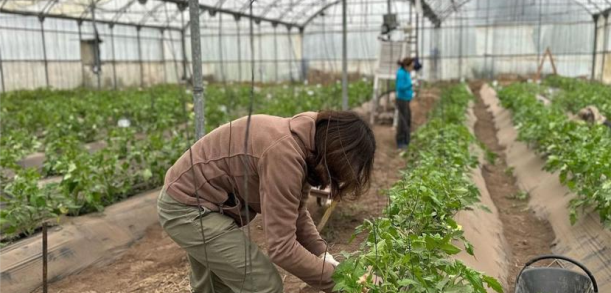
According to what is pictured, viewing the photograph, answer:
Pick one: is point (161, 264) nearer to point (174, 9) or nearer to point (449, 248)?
point (449, 248)

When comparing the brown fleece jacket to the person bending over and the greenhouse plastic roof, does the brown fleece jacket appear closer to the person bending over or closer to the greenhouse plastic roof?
the person bending over

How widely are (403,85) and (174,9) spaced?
49.7 feet

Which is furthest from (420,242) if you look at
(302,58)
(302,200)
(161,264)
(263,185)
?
(302,58)

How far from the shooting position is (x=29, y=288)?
347cm

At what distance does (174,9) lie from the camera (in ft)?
69.8

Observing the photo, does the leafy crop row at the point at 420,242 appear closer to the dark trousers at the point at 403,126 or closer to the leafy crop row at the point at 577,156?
the leafy crop row at the point at 577,156

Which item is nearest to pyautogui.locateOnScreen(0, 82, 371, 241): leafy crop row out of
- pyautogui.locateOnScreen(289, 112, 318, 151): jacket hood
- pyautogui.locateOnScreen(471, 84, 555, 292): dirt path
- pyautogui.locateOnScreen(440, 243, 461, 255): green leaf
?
pyautogui.locateOnScreen(289, 112, 318, 151): jacket hood

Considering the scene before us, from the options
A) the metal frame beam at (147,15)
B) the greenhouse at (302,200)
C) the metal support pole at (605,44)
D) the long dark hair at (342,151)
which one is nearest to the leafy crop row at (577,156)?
the greenhouse at (302,200)

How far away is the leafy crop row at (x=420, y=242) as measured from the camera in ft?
6.85

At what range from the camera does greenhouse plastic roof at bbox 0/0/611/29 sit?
16.6 metres

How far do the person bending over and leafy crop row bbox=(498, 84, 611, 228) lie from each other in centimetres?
222

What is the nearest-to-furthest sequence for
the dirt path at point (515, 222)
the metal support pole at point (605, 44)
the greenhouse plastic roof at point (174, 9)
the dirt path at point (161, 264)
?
the dirt path at point (161, 264)
the dirt path at point (515, 222)
the greenhouse plastic roof at point (174, 9)
the metal support pole at point (605, 44)

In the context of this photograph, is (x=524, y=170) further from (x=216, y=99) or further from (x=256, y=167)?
(x=216, y=99)

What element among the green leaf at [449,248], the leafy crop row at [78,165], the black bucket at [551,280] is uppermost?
the green leaf at [449,248]
